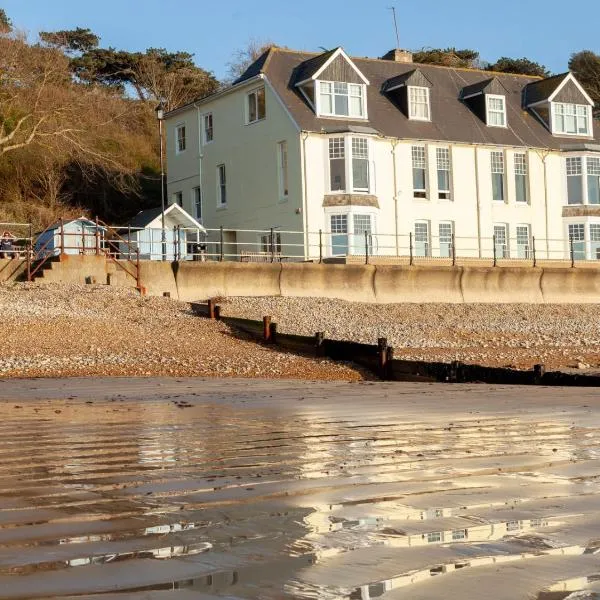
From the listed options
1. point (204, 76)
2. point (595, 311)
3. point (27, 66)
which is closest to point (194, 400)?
point (595, 311)

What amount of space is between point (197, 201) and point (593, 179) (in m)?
17.9

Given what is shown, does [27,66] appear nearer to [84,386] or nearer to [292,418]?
[84,386]

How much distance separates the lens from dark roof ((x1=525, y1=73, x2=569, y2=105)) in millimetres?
51250

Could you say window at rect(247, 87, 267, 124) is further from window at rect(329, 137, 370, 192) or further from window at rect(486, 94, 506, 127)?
window at rect(486, 94, 506, 127)

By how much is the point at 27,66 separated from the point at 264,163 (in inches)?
418

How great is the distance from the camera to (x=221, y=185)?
49375 millimetres

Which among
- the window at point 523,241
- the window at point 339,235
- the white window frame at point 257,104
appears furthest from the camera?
the window at point 523,241

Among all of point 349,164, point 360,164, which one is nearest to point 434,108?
point 360,164

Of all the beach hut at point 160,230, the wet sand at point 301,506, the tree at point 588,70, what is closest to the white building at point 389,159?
the beach hut at point 160,230

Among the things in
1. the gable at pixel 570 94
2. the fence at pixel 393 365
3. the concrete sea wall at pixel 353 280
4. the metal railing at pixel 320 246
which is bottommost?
the fence at pixel 393 365

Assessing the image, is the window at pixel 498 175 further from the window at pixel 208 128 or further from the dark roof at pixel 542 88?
the window at pixel 208 128

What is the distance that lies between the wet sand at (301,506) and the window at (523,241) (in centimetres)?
3773

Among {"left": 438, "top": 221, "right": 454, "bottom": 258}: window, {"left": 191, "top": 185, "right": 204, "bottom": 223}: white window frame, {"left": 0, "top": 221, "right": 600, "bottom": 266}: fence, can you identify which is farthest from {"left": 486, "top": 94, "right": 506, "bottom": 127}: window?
{"left": 191, "top": 185, "right": 204, "bottom": 223}: white window frame

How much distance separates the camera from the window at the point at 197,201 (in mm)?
50625
